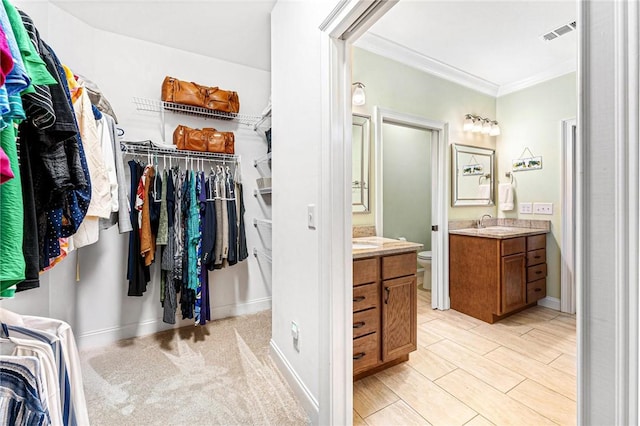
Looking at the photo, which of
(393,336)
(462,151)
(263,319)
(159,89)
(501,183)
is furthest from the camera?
(501,183)

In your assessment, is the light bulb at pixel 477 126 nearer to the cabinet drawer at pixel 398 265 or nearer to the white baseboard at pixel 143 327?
the cabinet drawer at pixel 398 265

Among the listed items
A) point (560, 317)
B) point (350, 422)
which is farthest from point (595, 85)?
point (560, 317)

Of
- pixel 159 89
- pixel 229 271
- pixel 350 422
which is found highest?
pixel 159 89

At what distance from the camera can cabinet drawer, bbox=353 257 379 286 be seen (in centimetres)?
177

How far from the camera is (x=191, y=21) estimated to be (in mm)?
2197

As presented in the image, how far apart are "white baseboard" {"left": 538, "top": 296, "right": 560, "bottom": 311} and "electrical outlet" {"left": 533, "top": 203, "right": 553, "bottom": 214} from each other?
0.97 m

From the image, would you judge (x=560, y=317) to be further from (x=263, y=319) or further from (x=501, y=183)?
(x=263, y=319)

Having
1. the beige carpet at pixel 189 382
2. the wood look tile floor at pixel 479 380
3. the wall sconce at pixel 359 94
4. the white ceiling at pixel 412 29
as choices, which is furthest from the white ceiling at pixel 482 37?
the beige carpet at pixel 189 382

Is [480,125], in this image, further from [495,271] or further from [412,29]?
[495,271]

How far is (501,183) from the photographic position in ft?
11.8

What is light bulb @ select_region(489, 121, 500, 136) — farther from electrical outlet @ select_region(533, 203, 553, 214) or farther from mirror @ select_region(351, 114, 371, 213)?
mirror @ select_region(351, 114, 371, 213)

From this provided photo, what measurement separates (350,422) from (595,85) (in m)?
1.56

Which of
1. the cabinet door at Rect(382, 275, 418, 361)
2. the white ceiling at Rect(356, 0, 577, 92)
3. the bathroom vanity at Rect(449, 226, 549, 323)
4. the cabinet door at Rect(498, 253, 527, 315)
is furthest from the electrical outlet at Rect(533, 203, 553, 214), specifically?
the cabinet door at Rect(382, 275, 418, 361)

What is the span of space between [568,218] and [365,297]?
2.70 metres
